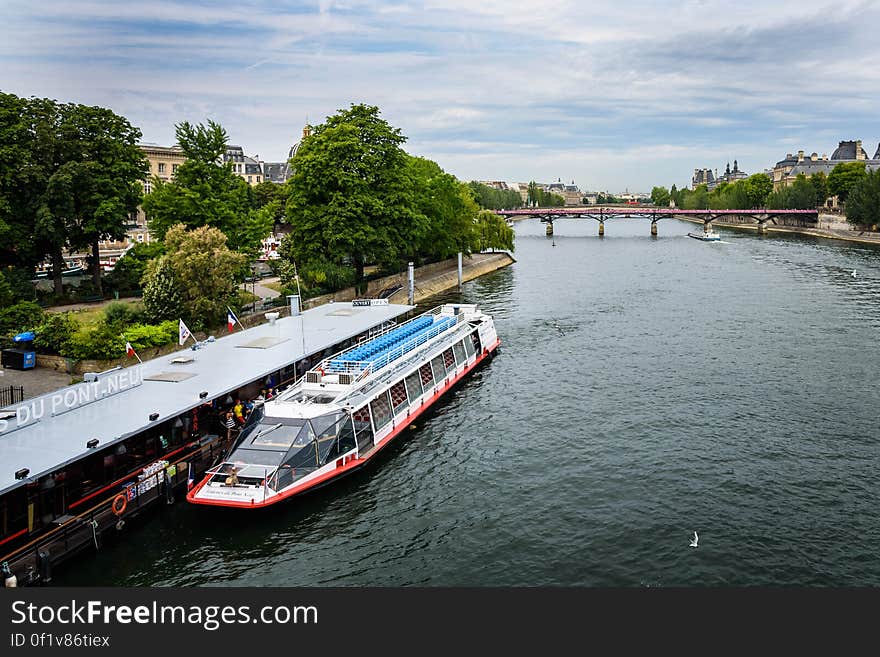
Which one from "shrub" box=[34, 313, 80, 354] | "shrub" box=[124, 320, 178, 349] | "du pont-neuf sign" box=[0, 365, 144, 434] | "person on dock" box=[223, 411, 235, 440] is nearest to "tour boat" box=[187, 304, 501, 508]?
"person on dock" box=[223, 411, 235, 440]

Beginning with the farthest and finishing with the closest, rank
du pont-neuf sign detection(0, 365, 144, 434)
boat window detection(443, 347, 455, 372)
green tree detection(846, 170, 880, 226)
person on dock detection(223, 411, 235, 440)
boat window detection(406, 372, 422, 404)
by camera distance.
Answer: green tree detection(846, 170, 880, 226)
boat window detection(443, 347, 455, 372)
boat window detection(406, 372, 422, 404)
person on dock detection(223, 411, 235, 440)
du pont-neuf sign detection(0, 365, 144, 434)

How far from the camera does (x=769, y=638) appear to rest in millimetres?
16891

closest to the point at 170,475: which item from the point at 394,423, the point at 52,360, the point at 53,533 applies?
the point at 53,533

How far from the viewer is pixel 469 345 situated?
54219mm

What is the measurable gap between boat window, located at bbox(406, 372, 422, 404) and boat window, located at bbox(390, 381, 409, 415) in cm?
57

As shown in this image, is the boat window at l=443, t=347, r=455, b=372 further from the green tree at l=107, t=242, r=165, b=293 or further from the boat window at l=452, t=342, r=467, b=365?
the green tree at l=107, t=242, r=165, b=293

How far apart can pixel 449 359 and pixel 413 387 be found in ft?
24.5

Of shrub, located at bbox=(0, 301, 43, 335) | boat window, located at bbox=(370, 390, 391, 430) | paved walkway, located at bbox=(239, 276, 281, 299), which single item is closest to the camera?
boat window, located at bbox=(370, 390, 391, 430)

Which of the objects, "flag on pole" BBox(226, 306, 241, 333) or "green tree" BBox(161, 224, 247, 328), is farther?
"green tree" BBox(161, 224, 247, 328)

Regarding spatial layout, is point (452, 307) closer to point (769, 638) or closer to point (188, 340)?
point (188, 340)

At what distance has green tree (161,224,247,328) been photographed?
171ft

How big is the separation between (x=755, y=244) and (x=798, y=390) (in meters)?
132

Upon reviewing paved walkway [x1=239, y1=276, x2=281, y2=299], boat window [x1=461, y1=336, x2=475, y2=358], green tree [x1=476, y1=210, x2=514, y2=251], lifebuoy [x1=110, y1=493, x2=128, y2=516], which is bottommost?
lifebuoy [x1=110, y1=493, x2=128, y2=516]

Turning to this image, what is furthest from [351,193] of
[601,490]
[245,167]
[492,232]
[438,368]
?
[245,167]
